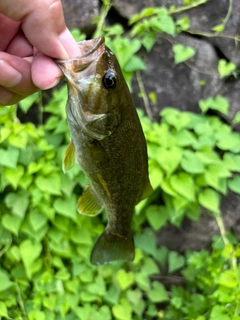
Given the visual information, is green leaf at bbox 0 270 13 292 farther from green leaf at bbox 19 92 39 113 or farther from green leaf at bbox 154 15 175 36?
green leaf at bbox 154 15 175 36

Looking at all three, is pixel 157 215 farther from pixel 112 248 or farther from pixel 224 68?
pixel 224 68

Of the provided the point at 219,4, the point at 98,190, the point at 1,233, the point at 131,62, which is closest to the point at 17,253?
the point at 1,233

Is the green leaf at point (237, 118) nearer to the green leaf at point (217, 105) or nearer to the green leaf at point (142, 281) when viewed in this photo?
the green leaf at point (217, 105)

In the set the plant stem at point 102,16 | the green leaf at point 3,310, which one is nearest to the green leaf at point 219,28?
the plant stem at point 102,16

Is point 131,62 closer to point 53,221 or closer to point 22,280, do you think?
point 53,221

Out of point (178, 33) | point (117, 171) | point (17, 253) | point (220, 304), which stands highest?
point (117, 171)
